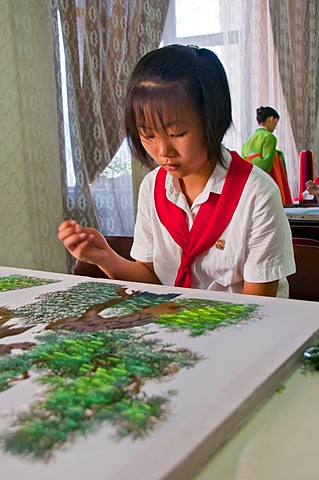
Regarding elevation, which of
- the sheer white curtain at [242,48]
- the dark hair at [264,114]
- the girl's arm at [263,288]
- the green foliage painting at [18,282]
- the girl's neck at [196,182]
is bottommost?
the girl's arm at [263,288]

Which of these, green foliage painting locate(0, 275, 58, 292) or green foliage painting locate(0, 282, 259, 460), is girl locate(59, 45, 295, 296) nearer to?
green foliage painting locate(0, 275, 58, 292)

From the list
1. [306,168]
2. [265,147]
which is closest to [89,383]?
[306,168]

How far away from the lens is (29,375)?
1.60 feet

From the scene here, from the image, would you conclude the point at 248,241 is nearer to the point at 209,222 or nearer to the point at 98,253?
the point at 209,222

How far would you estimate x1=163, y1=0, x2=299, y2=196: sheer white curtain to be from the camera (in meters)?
3.24

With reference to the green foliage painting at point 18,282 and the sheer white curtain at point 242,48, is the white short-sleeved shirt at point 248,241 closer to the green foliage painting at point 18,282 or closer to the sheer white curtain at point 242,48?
the green foliage painting at point 18,282

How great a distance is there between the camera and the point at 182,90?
37.1 inches

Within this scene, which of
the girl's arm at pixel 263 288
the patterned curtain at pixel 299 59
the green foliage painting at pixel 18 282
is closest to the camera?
the green foliage painting at pixel 18 282

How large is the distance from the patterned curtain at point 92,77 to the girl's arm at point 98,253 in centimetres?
142

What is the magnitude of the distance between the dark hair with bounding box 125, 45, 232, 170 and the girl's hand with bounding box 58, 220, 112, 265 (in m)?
0.21

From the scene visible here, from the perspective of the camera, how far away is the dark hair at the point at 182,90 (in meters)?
0.94

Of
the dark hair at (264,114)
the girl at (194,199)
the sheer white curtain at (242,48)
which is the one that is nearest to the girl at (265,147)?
the dark hair at (264,114)

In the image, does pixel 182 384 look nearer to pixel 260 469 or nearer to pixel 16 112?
pixel 260 469

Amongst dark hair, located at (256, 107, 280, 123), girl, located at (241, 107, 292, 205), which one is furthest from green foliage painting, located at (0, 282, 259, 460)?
dark hair, located at (256, 107, 280, 123)
